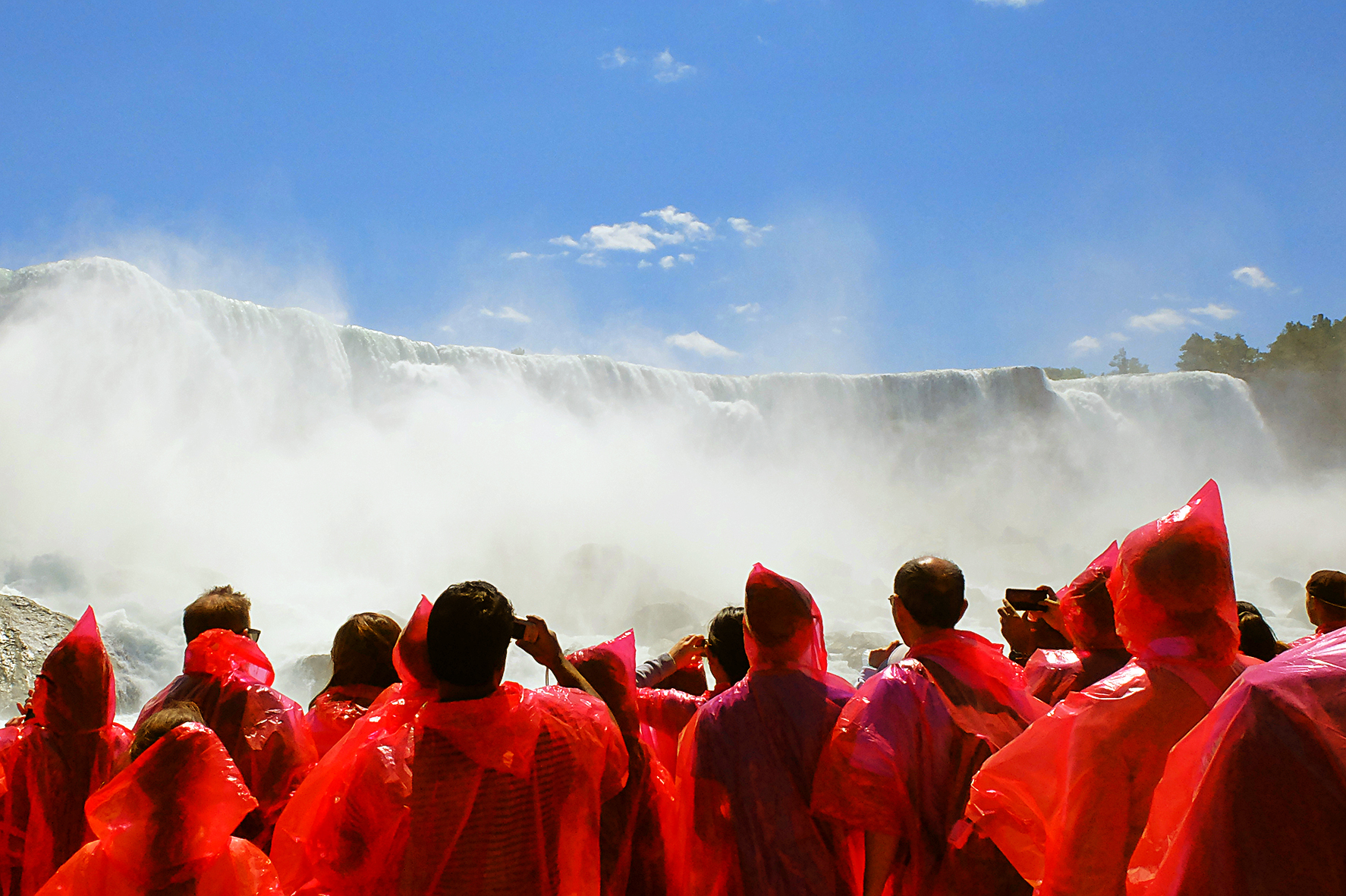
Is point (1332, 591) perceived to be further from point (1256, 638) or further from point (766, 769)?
point (766, 769)

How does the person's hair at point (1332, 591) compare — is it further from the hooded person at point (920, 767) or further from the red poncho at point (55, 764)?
the red poncho at point (55, 764)

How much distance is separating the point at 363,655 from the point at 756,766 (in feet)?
4.04

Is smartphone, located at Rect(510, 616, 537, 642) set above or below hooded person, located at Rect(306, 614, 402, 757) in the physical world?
above

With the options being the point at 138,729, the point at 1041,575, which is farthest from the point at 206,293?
the point at 1041,575

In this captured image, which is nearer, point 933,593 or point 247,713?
point 933,593

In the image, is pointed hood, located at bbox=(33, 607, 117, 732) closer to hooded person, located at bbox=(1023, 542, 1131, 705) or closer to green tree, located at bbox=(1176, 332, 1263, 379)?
hooded person, located at bbox=(1023, 542, 1131, 705)

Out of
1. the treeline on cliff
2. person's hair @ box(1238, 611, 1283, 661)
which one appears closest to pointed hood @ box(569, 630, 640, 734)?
person's hair @ box(1238, 611, 1283, 661)

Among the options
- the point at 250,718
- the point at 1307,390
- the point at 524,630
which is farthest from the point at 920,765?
the point at 1307,390

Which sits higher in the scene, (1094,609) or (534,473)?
(534,473)

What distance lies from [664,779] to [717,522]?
19.1 meters

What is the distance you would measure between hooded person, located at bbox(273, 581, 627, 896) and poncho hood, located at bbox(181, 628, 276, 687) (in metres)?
0.87

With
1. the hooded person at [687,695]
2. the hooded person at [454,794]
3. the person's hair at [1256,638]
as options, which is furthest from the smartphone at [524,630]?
the person's hair at [1256,638]

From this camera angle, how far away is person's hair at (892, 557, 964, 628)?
210 cm

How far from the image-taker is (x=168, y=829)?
144cm
